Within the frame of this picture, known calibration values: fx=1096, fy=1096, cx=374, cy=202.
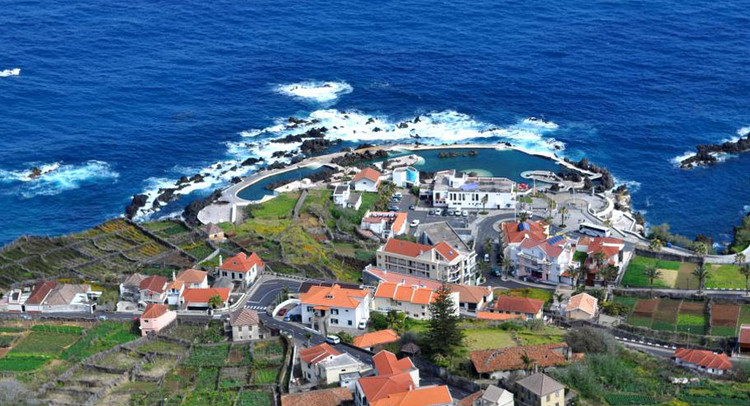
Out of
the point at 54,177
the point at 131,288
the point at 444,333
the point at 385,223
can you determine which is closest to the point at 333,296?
the point at 444,333

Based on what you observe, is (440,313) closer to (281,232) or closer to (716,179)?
(281,232)

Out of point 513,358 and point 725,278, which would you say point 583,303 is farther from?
point 513,358

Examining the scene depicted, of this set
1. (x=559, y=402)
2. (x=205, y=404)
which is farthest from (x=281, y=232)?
(x=559, y=402)

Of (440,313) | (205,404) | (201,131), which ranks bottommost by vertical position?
(205,404)

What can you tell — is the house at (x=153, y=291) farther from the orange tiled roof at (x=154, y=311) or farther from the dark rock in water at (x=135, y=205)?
the dark rock in water at (x=135, y=205)

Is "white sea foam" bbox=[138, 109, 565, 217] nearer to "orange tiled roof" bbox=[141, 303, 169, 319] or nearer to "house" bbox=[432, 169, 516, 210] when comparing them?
"house" bbox=[432, 169, 516, 210]

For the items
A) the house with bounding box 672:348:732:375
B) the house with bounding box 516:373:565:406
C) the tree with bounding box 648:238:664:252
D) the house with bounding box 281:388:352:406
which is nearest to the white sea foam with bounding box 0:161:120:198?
the house with bounding box 281:388:352:406

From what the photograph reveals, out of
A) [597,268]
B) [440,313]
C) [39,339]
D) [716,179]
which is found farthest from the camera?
[716,179]
